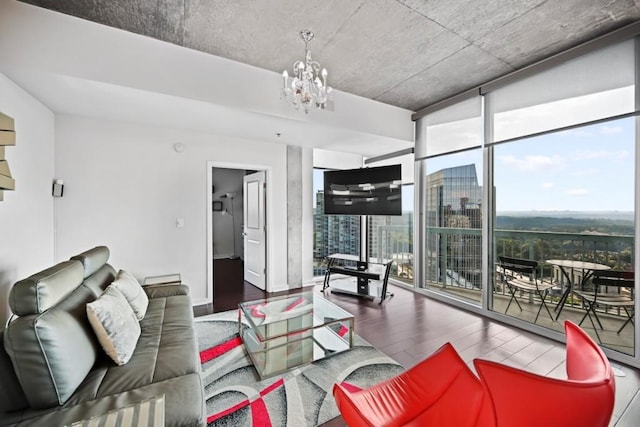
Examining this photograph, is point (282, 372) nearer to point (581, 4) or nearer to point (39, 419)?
point (39, 419)

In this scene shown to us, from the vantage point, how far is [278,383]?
2.08 metres

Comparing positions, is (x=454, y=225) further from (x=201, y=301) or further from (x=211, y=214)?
(x=201, y=301)

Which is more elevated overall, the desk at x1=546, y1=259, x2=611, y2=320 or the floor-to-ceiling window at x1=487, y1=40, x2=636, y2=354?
the floor-to-ceiling window at x1=487, y1=40, x2=636, y2=354

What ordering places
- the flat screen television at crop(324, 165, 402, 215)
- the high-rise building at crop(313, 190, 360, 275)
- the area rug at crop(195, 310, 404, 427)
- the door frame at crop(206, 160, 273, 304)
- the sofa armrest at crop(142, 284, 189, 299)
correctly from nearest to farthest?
the area rug at crop(195, 310, 404, 427), the sofa armrest at crop(142, 284, 189, 299), the door frame at crop(206, 160, 273, 304), the flat screen television at crop(324, 165, 402, 215), the high-rise building at crop(313, 190, 360, 275)

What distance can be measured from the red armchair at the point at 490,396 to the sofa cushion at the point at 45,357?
1291mm

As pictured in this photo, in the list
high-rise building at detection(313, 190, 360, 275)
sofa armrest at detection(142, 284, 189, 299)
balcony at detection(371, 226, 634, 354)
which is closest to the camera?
balcony at detection(371, 226, 634, 354)

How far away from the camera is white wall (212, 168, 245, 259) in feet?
24.3

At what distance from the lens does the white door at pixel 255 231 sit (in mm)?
4523

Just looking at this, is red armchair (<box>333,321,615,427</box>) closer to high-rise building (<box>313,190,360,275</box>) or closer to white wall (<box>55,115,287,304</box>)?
white wall (<box>55,115,287,304</box>)

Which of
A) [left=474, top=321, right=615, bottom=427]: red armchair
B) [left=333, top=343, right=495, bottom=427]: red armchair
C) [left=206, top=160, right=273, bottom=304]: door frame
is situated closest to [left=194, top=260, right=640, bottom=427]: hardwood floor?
[left=206, top=160, right=273, bottom=304]: door frame

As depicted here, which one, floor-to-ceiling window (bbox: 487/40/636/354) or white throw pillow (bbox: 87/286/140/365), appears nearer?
white throw pillow (bbox: 87/286/140/365)

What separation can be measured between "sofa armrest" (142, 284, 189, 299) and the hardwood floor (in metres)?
0.71

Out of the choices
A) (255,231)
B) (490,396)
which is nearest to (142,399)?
(490,396)

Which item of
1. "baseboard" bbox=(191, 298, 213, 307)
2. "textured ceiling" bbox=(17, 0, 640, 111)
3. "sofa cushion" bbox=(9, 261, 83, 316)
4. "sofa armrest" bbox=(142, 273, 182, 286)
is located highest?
"textured ceiling" bbox=(17, 0, 640, 111)
